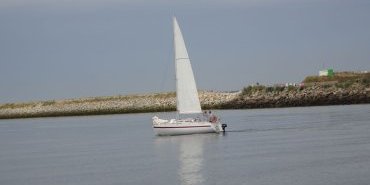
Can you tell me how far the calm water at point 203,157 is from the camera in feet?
94.4

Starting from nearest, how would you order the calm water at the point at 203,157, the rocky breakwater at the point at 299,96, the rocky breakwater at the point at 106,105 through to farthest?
the calm water at the point at 203,157, the rocky breakwater at the point at 299,96, the rocky breakwater at the point at 106,105

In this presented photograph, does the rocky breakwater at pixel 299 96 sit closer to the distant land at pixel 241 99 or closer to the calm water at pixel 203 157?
the distant land at pixel 241 99

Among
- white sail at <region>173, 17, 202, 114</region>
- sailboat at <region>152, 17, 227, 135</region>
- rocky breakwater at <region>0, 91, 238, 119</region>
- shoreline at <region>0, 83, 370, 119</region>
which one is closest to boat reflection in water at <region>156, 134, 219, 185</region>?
sailboat at <region>152, 17, 227, 135</region>

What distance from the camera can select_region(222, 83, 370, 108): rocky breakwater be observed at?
9000 centimetres

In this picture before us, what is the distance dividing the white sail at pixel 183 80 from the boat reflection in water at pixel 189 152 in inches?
61.7

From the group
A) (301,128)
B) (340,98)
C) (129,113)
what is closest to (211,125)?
(301,128)

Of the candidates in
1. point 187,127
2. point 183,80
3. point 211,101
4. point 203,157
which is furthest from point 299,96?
point 203,157

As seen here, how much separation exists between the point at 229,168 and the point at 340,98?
61.0 m

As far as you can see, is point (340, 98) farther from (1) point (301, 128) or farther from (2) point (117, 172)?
(2) point (117, 172)

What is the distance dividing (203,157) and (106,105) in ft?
253

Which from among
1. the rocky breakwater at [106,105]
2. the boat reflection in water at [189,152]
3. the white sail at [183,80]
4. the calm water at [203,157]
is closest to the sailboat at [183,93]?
the white sail at [183,80]

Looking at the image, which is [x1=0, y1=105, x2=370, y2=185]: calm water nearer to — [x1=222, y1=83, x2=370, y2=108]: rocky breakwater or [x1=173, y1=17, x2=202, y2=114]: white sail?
[x1=173, y1=17, x2=202, y2=114]: white sail

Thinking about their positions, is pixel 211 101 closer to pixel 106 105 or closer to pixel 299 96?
pixel 299 96

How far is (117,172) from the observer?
3150 cm
